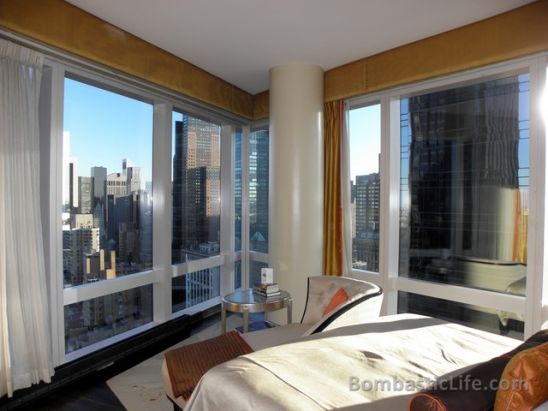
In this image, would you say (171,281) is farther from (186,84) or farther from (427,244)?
(427,244)

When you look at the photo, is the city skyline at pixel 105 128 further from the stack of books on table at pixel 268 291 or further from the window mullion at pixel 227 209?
the stack of books on table at pixel 268 291

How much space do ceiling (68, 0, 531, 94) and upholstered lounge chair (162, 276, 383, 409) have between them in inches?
76.1

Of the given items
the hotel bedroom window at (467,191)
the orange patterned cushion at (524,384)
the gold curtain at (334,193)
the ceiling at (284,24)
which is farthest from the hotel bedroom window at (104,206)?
the orange patterned cushion at (524,384)

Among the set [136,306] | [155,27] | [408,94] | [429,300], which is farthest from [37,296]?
[408,94]

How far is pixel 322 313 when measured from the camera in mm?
2592

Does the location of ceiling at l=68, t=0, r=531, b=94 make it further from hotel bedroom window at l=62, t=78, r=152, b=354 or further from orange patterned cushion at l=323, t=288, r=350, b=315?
→ orange patterned cushion at l=323, t=288, r=350, b=315

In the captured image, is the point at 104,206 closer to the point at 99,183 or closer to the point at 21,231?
the point at 99,183

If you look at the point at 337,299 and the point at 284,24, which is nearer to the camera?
the point at 337,299

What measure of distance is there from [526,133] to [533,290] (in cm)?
114

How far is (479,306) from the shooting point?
286cm

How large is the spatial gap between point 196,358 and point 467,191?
97.8 inches

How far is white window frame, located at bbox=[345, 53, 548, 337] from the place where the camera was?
8.12 ft

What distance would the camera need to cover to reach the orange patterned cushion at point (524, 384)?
96cm

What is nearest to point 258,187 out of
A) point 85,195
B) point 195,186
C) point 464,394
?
point 195,186
